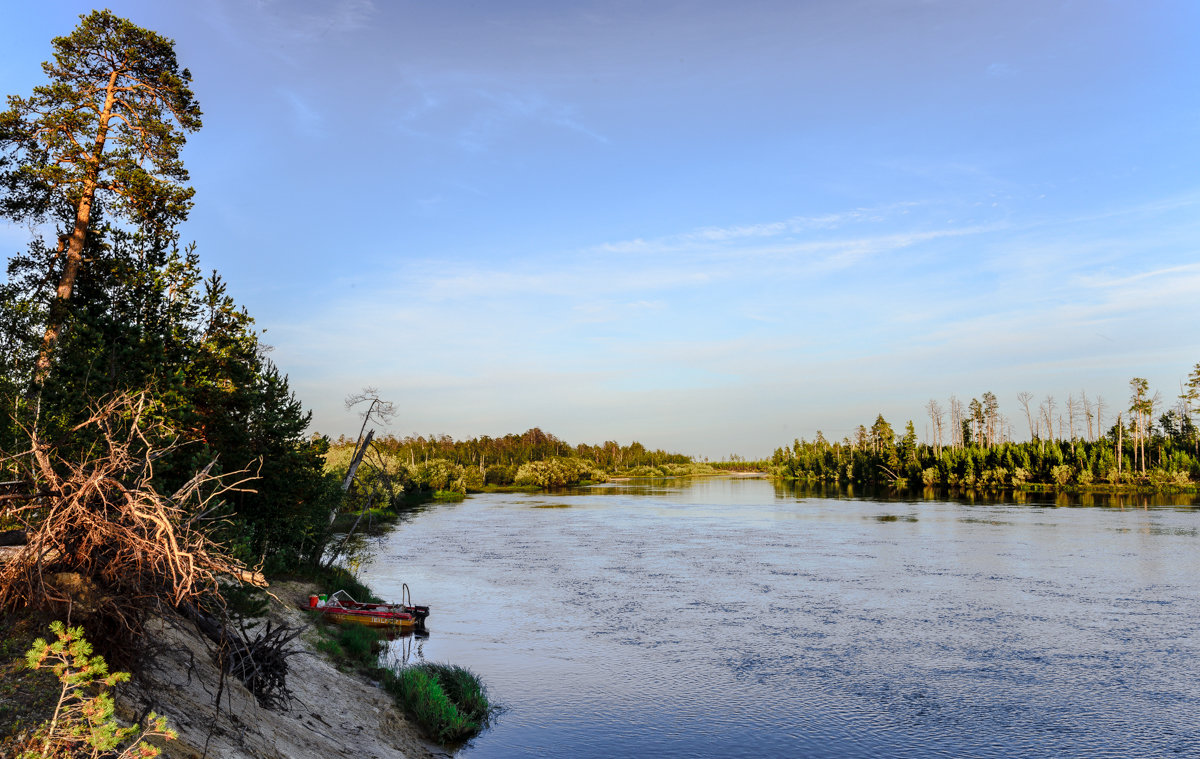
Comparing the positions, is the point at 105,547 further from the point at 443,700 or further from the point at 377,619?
the point at 377,619

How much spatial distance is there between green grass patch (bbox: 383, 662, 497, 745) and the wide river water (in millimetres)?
671

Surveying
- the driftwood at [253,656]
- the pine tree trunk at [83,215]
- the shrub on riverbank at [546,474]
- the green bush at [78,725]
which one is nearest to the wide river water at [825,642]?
the driftwood at [253,656]

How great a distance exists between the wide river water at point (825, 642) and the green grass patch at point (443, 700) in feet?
2.20

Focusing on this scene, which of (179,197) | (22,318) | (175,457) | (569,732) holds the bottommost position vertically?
(569,732)

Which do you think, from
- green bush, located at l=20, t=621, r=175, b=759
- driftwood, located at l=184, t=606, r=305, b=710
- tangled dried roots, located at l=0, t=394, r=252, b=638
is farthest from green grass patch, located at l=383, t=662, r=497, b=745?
green bush, located at l=20, t=621, r=175, b=759

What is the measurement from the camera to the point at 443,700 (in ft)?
57.6

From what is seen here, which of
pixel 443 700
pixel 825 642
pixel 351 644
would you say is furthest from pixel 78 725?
pixel 825 642

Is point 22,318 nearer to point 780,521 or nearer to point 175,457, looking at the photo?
point 175,457

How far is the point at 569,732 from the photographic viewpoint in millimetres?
17156

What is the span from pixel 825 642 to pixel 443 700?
13.4 m

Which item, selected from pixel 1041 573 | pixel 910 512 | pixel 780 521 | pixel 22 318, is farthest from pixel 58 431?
pixel 910 512

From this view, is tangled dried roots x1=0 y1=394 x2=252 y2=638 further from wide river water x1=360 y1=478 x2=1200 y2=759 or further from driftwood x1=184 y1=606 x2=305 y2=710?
wide river water x1=360 y1=478 x2=1200 y2=759

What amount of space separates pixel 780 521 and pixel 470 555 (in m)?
33.5

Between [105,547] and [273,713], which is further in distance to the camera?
[273,713]
